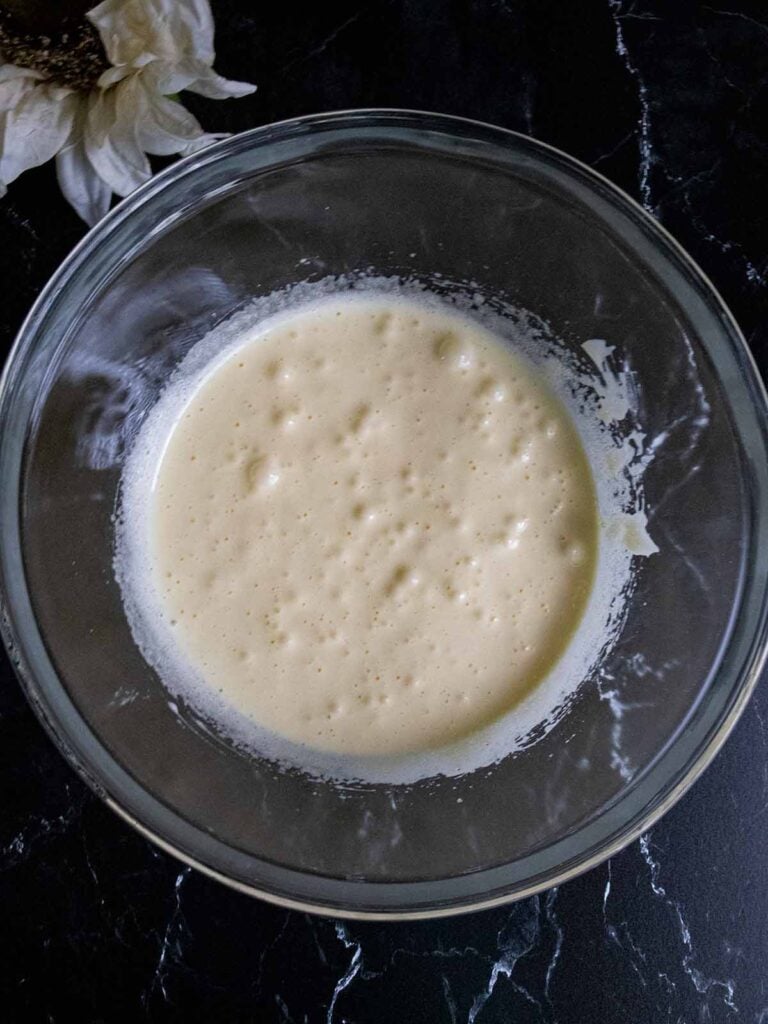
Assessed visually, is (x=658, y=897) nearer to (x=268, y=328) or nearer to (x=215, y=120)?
(x=268, y=328)

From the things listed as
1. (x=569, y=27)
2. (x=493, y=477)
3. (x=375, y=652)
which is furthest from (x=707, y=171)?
(x=375, y=652)

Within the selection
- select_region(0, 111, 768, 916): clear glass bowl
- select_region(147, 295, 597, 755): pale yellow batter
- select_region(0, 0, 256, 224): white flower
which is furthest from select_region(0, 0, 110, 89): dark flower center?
select_region(147, 295, 597, 755): pale yellow batter

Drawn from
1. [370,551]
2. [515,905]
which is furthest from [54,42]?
[515,905]

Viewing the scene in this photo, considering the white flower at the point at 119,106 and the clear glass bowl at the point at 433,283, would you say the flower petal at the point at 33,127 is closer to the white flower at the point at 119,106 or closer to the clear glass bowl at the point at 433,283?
the white flower at the point at 119,106

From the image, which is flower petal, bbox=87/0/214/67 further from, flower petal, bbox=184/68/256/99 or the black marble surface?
the black marble surface

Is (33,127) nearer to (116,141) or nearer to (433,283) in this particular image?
(116,141)
